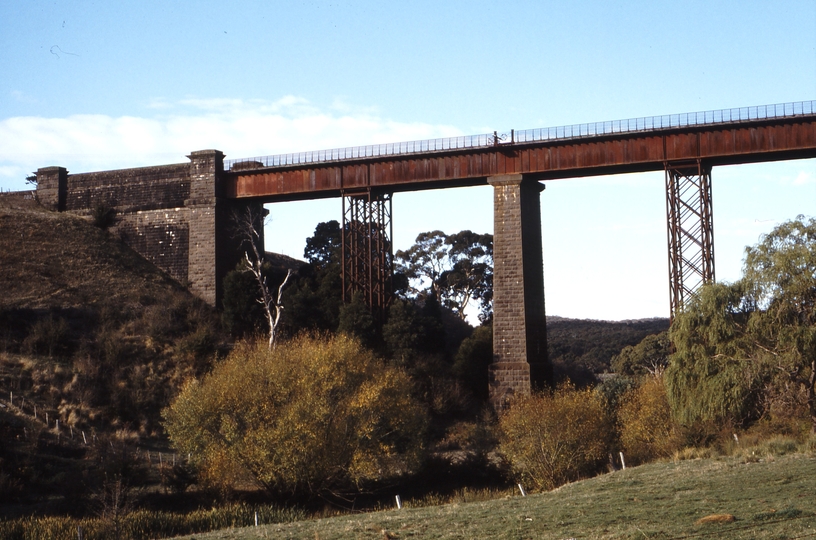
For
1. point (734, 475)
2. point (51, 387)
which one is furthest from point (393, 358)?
point (734, 475)

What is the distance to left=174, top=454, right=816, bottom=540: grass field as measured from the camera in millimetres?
14578

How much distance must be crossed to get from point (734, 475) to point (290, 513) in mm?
13310

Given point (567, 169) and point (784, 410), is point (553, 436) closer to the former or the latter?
point (784, 410)

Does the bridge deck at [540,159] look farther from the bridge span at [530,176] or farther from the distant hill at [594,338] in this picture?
the distant hill at [594,338]

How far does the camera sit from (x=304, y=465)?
102 ft

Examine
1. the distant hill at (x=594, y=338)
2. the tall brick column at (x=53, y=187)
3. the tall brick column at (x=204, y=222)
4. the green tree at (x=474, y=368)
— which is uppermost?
the tall brick column at (x=53, y=187)

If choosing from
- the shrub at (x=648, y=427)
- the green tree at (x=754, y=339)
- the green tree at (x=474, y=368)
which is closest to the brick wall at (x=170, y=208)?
the green tree at (x=474, y=368)

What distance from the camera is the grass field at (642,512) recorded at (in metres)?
14.6

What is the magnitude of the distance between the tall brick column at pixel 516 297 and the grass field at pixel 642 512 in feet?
53.1

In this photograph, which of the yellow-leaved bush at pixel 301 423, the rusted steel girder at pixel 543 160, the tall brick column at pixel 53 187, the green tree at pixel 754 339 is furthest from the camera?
the tall brick column at pixel 53 187

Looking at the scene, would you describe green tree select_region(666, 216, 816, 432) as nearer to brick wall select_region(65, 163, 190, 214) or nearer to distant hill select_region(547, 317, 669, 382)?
brick wall select_region(65, 163, 190, 214)

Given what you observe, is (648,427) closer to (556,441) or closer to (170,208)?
(556,441)

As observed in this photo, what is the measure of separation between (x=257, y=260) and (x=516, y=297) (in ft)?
52.4

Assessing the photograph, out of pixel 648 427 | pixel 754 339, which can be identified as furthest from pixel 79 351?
pixel 754 339
